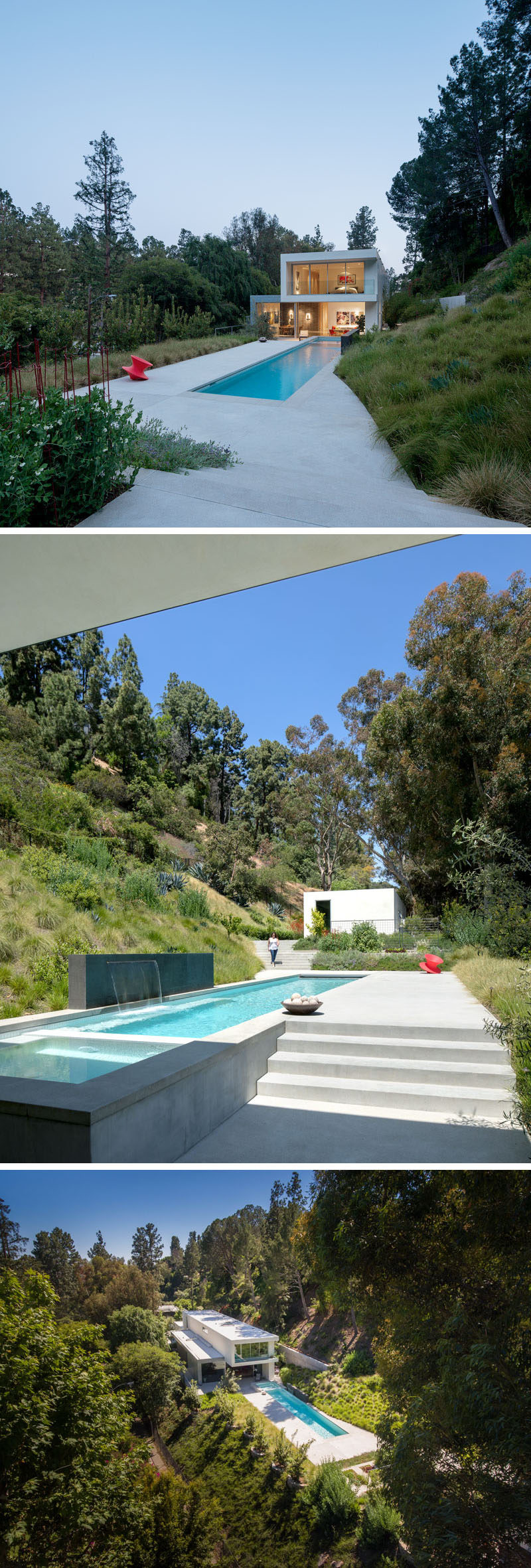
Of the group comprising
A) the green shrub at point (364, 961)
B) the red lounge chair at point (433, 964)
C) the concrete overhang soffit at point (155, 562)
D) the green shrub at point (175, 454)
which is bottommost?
the green shrub at point (364, 961)

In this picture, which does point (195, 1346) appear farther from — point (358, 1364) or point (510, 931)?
point (510, 931)

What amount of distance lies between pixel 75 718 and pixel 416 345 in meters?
6.40

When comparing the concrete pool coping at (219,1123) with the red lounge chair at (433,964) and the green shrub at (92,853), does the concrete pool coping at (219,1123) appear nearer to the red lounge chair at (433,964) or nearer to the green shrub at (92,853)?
the green shrub at (92,853)

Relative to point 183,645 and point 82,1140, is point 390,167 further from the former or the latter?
point 82,1140

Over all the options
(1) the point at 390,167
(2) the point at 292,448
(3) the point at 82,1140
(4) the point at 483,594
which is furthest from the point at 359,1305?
(1) the point at 390,167

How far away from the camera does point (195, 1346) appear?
329cm

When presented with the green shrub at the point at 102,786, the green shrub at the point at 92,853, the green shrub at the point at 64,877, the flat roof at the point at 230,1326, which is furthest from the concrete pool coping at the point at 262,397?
the flat roof at the point at 230,1326

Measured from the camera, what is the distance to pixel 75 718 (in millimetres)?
7961

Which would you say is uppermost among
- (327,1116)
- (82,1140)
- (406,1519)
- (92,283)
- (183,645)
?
(92,283)

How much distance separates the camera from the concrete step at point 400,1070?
393 cm

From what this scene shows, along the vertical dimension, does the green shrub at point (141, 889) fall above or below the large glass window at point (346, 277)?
below

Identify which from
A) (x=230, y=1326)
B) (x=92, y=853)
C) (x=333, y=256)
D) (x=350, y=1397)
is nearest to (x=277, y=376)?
(x=333, y=256)

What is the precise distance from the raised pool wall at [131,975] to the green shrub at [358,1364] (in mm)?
3021

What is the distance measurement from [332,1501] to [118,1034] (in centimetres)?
243
